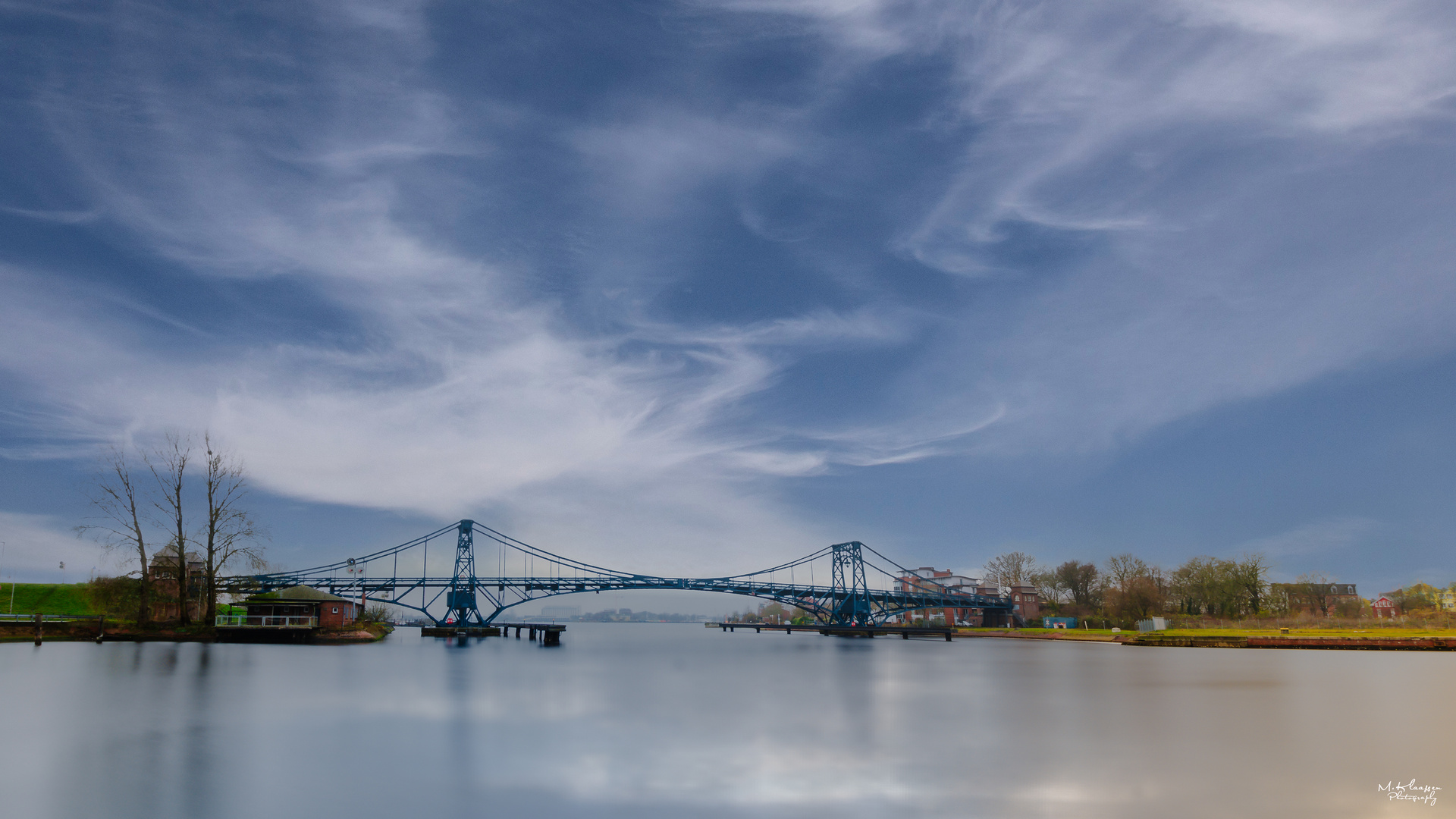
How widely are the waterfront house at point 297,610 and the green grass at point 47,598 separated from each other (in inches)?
587

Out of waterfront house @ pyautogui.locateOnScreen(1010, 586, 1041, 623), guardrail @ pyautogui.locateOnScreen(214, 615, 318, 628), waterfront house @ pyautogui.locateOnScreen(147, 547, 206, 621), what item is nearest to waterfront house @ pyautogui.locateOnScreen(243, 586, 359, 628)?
guardrail @ pyautogui.locateOnScreen(214, 615, 318, 628)

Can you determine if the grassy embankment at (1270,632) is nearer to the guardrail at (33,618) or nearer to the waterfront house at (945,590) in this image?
the waterfront house at (945,590)

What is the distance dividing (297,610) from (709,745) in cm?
6315

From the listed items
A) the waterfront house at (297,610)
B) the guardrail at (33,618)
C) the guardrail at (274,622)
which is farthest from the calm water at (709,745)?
the waterfront house at (297,610)

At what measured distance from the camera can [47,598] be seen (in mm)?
76125

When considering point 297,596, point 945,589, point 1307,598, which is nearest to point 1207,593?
point 1307,598

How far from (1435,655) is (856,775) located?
2187 inches

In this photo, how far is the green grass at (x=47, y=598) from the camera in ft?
238

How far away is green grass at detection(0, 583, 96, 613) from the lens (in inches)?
2854

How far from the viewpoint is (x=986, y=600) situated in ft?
409

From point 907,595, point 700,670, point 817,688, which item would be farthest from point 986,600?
point 817,688

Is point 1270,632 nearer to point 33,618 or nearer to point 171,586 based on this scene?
point 171,586

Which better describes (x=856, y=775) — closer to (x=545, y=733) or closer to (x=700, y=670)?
(x=545, y=733)

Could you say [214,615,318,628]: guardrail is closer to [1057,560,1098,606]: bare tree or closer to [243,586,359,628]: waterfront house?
[243,586,359,628]: waterfront house
